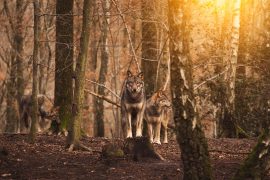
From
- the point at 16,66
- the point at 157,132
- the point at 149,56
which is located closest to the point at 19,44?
the point at 16,66

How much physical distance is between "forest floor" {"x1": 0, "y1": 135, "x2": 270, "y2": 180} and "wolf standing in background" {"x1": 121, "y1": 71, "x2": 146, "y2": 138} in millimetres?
1972

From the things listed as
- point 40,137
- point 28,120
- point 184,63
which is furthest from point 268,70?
point 184,63

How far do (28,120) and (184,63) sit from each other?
56.2 feet

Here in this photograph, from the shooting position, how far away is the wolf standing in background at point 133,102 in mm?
17734

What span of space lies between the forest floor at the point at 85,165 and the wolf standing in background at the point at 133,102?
197 cm

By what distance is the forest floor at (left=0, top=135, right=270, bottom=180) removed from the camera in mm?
11906

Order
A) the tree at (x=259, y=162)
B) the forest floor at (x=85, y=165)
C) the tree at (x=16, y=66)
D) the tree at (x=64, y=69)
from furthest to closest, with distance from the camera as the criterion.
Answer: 1. the tree at (x=16, y=66)
2. the tree at (x=64, y=69)
3. the forest floor at (x=85, y=165)
4. the tree at (x=259, y=162)

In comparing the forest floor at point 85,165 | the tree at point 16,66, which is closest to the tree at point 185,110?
the forest floor at point 85,165

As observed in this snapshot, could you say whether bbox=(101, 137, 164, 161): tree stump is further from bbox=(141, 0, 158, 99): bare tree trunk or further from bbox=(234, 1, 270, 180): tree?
bbox=(141, 0, 158, 99): bare tree trunk

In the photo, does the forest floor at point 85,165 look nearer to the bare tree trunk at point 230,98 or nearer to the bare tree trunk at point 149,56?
the bare tree trunk at point 149,56

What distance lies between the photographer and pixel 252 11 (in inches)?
1024

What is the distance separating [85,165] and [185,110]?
389 centimetres

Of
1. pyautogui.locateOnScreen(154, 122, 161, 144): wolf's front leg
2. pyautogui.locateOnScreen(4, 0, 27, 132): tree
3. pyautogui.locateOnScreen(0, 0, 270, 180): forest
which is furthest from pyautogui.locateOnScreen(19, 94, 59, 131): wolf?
pyautogui.locateOnScreen(4, 0, 27, 132): tree

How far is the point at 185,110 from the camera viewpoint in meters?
9.83
